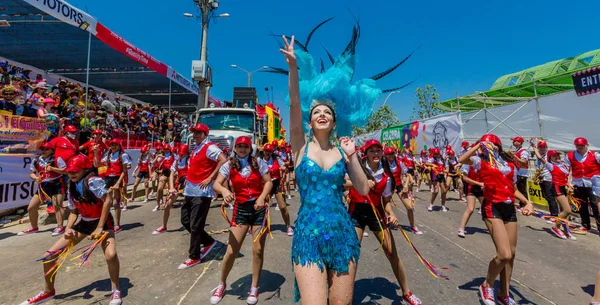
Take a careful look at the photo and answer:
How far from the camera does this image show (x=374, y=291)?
3514mm

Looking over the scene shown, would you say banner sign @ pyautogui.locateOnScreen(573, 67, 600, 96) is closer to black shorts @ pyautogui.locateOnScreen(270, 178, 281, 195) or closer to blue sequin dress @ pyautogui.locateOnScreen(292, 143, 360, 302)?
black shorts @ pyautogui.locateOnScreen(270, 178, 281, 195)

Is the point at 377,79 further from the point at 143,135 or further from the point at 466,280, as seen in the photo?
the point at 143,135

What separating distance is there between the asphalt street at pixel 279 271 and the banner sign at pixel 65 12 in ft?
18.5

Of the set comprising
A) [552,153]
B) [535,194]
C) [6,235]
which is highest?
[552,153]

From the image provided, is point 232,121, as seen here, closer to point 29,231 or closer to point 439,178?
point 29,231

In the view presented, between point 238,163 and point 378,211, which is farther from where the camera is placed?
point 238,163

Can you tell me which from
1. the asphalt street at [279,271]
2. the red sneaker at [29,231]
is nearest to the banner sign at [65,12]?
the red sneaker at [29,231]

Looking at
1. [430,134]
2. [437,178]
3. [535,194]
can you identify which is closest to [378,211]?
[437,178]

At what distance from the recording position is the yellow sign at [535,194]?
9150 mm

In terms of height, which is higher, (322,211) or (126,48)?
(126,48)

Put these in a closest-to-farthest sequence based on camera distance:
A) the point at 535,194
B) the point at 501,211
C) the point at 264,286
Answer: the point at 501,211
the point at 264,286
the point at 535,194

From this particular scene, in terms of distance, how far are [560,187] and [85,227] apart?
886cm

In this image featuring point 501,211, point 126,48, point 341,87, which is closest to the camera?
point 341,87

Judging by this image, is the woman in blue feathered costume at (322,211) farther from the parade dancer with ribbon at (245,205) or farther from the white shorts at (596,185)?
the white shorts at (596,185)
